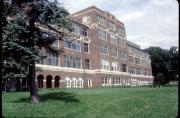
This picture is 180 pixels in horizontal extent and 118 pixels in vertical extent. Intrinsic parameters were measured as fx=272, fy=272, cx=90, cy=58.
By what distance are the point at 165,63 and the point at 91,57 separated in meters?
54.3

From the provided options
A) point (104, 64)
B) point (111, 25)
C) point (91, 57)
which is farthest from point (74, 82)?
point (111, 25)

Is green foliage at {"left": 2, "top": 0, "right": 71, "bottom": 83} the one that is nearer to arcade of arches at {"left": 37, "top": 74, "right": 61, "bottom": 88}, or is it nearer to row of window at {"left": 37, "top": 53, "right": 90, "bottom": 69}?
arcade of arches at {"left": 37, "top": 74, "right": 61, "bottom": 88}

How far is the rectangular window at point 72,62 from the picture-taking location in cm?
5089

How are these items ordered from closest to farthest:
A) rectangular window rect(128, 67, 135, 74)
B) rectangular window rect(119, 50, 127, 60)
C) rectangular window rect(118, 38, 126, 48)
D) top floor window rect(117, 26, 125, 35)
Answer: rectangular window rect(119, 50, 127, 60) → rectangular window rect(118, 38, 126, 48) → top floor window rect(117, 26, 125, 35) → rectangular window rect(128, 67, 135, 74)

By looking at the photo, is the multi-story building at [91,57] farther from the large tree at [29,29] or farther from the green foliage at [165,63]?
the green foliage at [165,63]

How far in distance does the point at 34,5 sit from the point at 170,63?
94908 millimetres

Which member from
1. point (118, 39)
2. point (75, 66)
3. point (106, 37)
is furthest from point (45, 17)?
point (118, 39)

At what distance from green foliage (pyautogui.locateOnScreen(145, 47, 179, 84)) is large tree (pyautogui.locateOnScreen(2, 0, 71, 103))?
295 feet

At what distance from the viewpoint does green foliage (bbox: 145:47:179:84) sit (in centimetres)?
10550

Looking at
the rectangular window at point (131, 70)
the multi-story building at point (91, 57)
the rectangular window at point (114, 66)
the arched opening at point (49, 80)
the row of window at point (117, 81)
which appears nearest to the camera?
the arched opening at point (49, 80)

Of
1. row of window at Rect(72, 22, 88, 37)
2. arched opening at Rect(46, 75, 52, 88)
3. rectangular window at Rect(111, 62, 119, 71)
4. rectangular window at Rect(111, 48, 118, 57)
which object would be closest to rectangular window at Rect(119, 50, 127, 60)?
rectangular window at Rect(111, 48, 118, 57)

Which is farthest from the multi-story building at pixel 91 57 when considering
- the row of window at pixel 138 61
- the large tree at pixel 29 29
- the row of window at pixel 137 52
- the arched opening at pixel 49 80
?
the large tree at pixel 29 29

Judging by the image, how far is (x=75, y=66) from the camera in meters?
53.6

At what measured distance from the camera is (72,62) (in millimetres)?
52750
